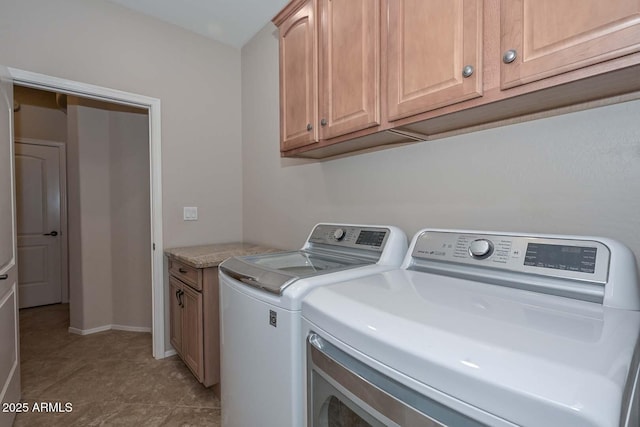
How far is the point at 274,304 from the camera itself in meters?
0.98

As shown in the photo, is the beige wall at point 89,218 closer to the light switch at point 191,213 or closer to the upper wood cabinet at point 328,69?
the light switch at point 191,213

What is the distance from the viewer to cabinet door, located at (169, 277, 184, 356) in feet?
7.09

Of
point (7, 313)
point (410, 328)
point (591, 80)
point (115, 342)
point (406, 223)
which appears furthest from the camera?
point (115, 342)

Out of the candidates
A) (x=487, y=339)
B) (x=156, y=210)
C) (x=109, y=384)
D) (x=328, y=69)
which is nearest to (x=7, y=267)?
(x=156, y=210)

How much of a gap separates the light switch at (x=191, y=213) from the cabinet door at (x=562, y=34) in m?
2.30

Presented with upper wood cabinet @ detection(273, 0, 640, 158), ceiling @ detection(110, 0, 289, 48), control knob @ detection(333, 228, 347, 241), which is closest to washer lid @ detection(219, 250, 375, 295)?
control knob @ detection(333, 228, 347, 241)

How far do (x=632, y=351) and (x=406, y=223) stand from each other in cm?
96

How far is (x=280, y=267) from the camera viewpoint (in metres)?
1.36

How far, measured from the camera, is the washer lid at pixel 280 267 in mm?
1025

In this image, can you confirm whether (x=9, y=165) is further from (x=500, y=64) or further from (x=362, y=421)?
(x=500, y=64)

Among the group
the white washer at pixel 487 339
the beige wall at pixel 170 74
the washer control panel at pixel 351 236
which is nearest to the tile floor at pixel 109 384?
the beige wall at pixel 170 74

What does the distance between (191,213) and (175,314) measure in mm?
791

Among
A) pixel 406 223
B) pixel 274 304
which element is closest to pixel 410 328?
pixel 274 304

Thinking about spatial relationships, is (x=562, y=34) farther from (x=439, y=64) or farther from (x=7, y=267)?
(x=7, y=267)
